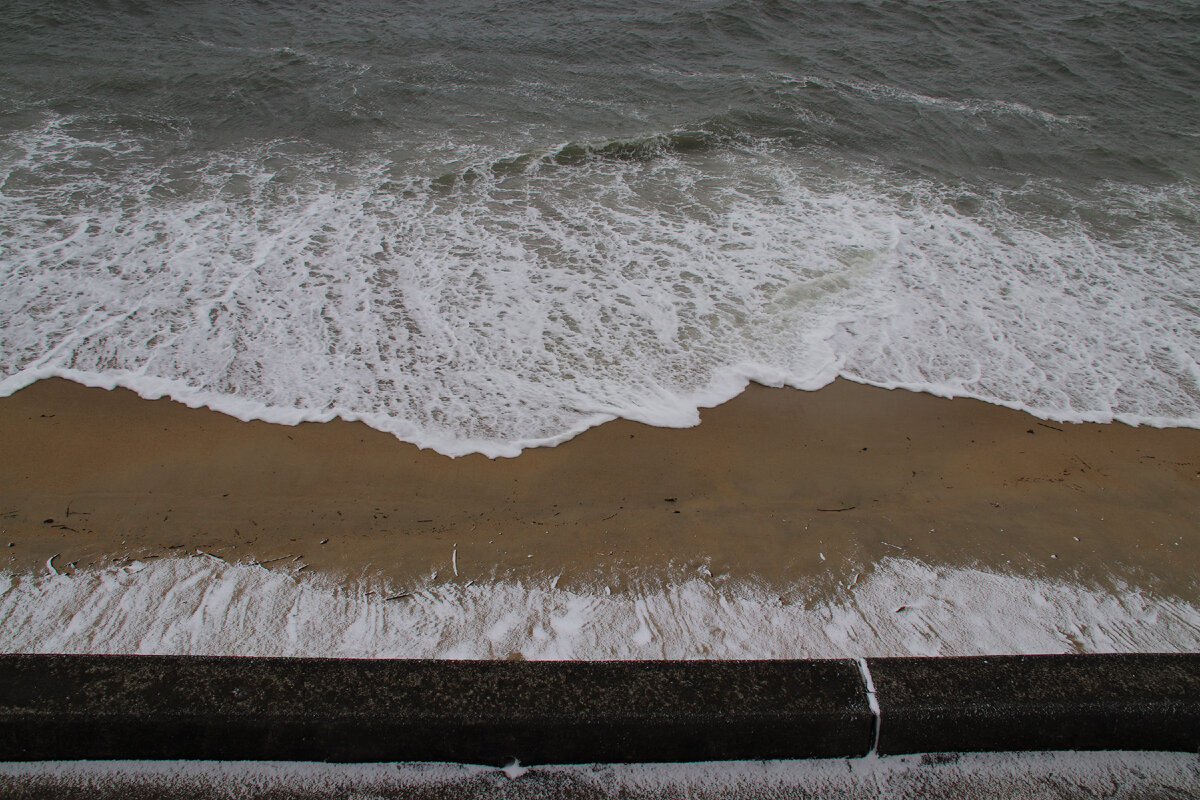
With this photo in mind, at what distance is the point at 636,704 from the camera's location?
1.98 meters

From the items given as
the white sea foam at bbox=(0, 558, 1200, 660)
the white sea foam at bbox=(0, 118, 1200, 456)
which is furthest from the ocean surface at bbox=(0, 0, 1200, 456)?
the white sea foam at bbox=(0, 558, 1200, 660)

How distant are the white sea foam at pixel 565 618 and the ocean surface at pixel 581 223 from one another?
54.8 inches

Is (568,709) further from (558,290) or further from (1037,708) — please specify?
(558,290)

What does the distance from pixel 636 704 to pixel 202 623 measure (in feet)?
7.59

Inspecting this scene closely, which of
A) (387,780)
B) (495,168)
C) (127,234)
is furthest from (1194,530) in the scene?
Result: (127,234)

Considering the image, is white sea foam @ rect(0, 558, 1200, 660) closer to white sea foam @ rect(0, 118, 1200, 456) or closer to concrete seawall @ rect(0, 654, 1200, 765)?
concrete seawall @ rect(0, 654, 1200, 765)

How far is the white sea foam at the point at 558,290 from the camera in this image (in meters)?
5.20

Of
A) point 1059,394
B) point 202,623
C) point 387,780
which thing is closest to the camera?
point 387,780

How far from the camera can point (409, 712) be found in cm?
193

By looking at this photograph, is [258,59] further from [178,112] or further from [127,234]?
[127,234]

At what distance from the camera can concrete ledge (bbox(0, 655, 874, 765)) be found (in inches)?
74.6

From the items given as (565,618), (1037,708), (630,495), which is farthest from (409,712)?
(630,495)

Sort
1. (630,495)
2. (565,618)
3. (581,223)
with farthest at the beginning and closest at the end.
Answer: (581,223) < (630,495) < (565,618)

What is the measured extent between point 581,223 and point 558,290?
5.26ft
